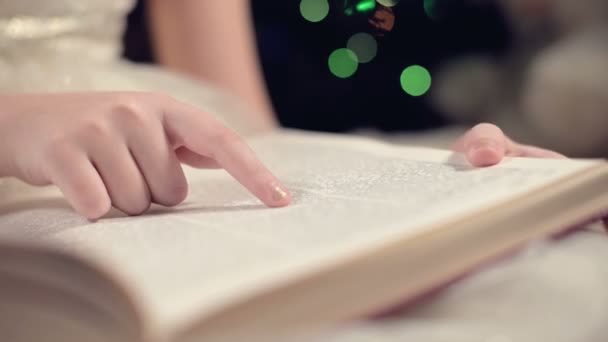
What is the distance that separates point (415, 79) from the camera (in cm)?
99

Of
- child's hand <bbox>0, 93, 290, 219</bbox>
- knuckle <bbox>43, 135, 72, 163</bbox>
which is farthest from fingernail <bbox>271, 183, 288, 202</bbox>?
knuckle <bbox>43, 135, 72, 163</bbox>

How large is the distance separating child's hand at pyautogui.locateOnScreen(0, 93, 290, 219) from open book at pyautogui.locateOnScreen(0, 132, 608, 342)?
12mm

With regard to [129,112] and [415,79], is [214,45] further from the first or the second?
[129,112]

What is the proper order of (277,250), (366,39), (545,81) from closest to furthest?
(277,250) < (366,39) < (545,81)

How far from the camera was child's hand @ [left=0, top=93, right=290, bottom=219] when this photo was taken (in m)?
0.31

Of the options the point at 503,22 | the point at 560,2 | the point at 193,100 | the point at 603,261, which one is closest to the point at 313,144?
the point at 193,100

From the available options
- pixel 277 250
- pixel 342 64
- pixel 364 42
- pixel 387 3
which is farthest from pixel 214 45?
pixel 277 250

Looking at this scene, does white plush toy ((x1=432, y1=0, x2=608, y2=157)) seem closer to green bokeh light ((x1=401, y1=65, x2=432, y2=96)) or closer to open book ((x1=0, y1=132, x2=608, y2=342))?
green bokeh light ((x1=401, y1=65, x2=432, y2=96))

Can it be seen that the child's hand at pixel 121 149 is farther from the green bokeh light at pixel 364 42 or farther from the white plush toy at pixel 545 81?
the white plush toy at pixel 545 81

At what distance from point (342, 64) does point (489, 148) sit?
62cm

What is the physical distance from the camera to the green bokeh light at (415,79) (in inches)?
36.0

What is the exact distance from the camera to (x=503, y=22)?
3.34 feet

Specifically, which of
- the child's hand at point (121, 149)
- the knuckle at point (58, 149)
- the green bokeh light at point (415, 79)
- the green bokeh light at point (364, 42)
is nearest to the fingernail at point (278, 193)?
the child's hand at point (121, 149)

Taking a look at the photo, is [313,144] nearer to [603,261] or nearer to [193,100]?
[193,100]
